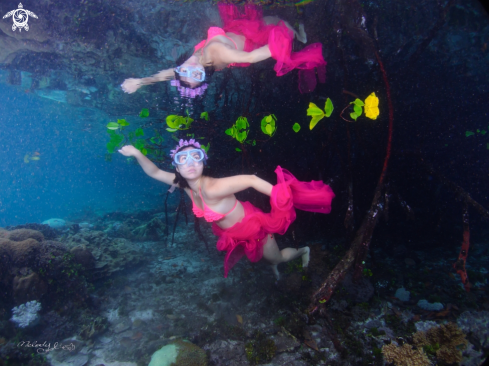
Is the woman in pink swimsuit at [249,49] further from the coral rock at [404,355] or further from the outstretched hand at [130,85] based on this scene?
the coral rock at [404,355]

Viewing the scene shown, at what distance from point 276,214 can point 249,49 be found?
135 inches

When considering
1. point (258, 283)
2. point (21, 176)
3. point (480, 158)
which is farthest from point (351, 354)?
point (21, 176)

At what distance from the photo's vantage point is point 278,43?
11.4 ft

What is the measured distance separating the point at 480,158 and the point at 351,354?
9.52 metres

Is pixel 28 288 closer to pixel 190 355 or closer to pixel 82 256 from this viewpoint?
pixel 82 256

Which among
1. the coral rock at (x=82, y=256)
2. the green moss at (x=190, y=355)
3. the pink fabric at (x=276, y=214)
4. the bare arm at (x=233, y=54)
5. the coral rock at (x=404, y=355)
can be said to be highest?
the bare arm at (x=233, y=54)

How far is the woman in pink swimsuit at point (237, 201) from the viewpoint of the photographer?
342 cm

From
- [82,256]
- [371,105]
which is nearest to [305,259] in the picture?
[371,105]

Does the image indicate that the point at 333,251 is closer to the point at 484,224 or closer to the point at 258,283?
the point at 258,283

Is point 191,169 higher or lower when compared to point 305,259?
higher

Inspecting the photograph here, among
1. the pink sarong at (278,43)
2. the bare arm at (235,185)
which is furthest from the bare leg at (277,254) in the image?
the pink sarong at (278,43)

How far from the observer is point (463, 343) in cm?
307

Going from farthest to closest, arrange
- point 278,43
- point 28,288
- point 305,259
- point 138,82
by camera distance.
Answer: point 28,288
point 305,259
point 138,82
point 278,43
